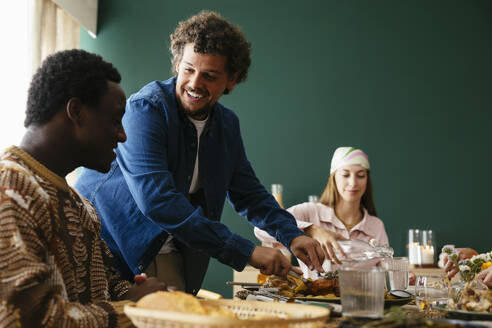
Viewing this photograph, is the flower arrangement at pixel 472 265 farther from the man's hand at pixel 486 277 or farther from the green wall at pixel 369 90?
the green wall at pixel 369 90

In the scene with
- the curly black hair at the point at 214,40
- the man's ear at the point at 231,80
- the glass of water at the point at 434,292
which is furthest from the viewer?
the man's ear at the point at 231,80

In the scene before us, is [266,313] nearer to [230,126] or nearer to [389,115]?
[230,126]

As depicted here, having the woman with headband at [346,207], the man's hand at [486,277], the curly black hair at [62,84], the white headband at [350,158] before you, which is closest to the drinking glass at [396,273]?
the man's hand at [486,277]

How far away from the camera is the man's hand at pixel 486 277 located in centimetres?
151

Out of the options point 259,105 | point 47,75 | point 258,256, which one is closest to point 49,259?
point 47,75

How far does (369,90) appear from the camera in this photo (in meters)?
4.06

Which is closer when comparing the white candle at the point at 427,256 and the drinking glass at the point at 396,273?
the drinking glass at the point at 396,273

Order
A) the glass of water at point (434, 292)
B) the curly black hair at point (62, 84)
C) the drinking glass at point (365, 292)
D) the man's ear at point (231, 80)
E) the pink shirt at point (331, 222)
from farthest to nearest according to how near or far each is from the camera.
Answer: the pink shirt at point (331, 222)
the man's ear at point (231, 80)
the glass of water at point (434, 292)
the curly black hair at point (62, 84)
the drinking glass at point (365, 292)

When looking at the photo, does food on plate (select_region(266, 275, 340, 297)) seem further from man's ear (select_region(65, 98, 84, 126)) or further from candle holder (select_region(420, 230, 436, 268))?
candle holder (select_region(420, 230, 436, 268))

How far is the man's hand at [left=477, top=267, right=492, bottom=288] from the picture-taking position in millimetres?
1506

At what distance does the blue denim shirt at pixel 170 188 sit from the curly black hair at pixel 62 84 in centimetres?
38

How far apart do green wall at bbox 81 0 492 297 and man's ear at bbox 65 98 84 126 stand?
9.73 ft

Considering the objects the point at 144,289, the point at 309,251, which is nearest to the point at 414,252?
the point at 309,251

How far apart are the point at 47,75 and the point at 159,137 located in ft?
1.69
